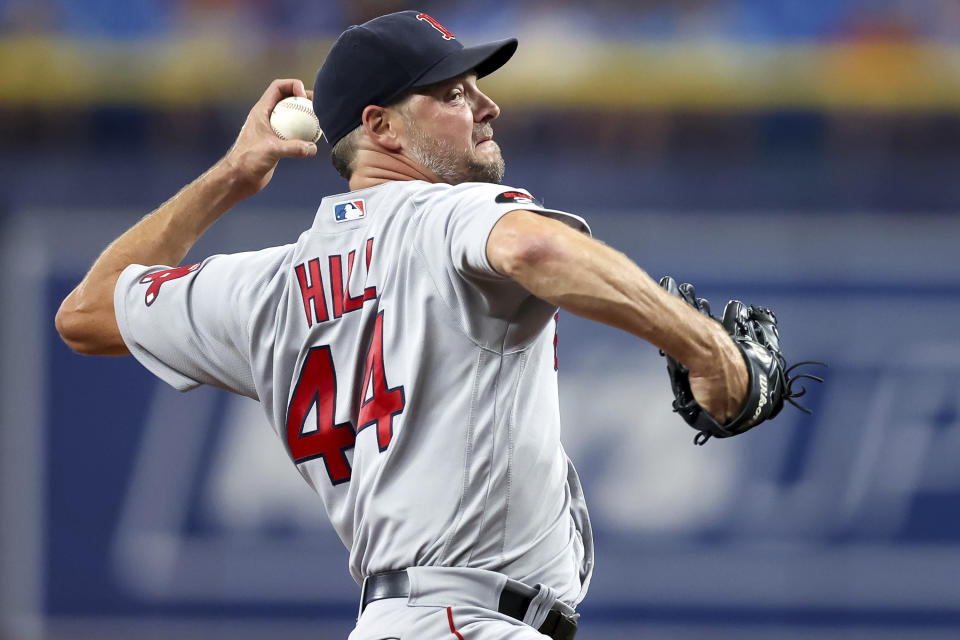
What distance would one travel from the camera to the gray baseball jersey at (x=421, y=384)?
2068mm

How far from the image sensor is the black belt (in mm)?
2135

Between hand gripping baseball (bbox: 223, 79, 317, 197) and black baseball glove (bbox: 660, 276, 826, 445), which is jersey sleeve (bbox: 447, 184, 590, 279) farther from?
hand gripping baseball (bbox: 223, 79, 317, 197)

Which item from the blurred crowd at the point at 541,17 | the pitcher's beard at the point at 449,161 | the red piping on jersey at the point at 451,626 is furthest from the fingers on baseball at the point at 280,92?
the blurred crowd at the point at 541,17

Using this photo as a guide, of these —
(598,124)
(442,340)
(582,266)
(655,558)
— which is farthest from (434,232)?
(598,124)

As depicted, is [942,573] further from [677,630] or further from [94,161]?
A: [94,161]

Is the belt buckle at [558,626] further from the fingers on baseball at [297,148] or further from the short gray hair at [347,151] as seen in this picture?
the fingers on baseball at [297,148]

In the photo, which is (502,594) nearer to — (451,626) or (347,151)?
(451,626)

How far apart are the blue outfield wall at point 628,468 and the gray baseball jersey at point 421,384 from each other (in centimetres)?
387

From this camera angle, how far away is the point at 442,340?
6.88 feet

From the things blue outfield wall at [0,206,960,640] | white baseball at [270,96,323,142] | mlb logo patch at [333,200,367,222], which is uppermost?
white baseball at [270,96,323,142]

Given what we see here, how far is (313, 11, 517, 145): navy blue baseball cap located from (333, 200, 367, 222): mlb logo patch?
198 mm

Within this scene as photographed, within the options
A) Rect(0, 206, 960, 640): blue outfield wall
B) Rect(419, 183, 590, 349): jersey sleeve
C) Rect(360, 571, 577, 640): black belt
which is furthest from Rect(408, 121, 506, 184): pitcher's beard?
Rect(0, 206, 960, 640): blue outfield wall

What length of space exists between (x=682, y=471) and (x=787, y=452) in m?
0.55

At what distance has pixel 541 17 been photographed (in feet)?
23.8
